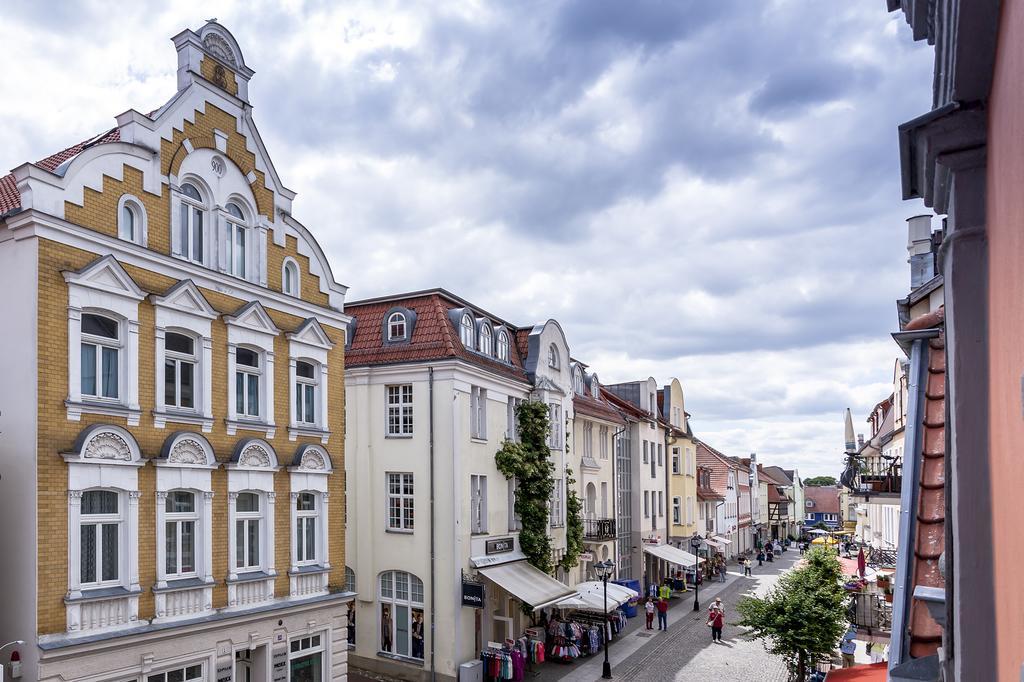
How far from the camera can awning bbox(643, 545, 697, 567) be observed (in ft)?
136

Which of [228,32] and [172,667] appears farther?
[228,32]

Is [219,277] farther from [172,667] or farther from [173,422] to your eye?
[172,667]

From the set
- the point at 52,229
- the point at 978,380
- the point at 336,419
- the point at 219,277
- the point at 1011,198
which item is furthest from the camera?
the point at 336,419

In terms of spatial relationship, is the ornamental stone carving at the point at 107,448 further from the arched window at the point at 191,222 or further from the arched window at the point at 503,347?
the arched window at the point at 503,347

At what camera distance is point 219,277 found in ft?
57.1

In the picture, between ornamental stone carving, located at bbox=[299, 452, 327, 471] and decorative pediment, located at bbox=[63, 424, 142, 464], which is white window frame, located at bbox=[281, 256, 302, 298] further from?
decorative pediment, located at bbox=[63, 424, 142, 464]

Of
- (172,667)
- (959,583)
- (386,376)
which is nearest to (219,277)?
(172,667)

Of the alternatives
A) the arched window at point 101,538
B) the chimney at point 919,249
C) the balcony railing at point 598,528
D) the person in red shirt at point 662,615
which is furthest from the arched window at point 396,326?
the person in red shirt at point 662,615

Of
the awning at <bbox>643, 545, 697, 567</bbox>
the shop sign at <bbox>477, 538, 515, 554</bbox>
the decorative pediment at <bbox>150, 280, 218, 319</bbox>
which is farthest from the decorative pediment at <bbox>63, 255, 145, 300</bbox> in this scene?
the awning at <bbox>643, 545, 697, 567</bbox>

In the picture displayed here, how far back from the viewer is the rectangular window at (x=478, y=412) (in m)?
26.5

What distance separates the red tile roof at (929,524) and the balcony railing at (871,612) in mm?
23951

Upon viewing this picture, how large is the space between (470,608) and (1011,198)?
24484 millimetres

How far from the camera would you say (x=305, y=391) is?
791 inches

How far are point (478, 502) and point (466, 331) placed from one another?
221 inches
